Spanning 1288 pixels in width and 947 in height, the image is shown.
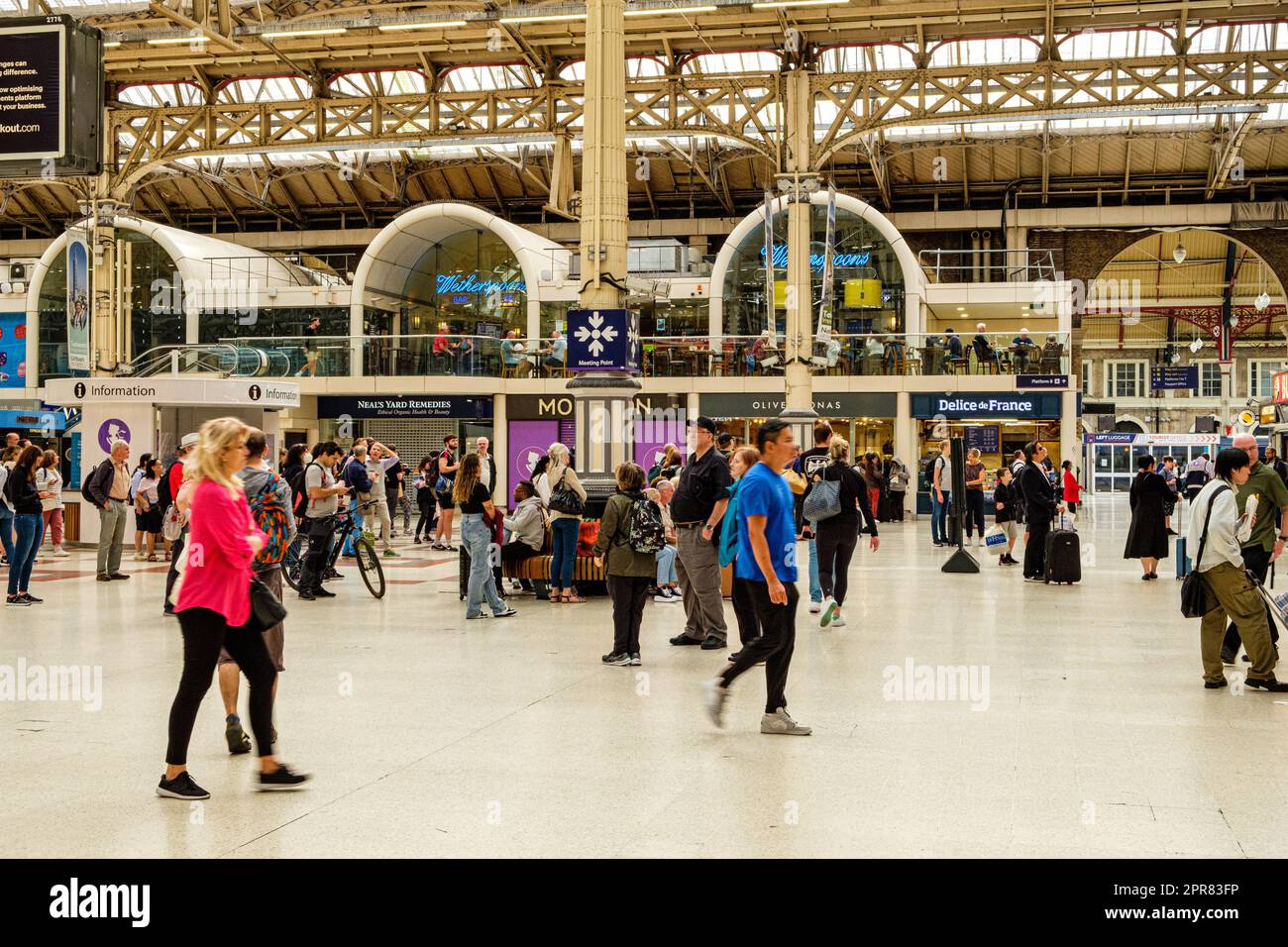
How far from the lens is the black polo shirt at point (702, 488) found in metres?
9.76

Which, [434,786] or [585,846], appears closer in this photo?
[585,846]

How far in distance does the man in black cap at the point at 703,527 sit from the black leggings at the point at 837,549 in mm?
1463

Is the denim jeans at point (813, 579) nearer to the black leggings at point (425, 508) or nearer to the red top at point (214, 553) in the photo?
the red top at point (214, 553)

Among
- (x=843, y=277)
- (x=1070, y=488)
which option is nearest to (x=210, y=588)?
(x=1070, y=488)

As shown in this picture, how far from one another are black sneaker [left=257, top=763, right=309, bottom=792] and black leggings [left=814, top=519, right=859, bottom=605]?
6233 millimetres

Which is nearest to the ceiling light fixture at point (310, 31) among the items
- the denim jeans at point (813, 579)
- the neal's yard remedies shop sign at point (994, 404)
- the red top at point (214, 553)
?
the denim jeans at point (813, 579)

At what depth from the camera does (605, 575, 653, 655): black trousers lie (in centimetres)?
934

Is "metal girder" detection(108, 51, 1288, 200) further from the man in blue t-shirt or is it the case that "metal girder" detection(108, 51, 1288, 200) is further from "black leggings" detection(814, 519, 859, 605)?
the man in blue t-shirt

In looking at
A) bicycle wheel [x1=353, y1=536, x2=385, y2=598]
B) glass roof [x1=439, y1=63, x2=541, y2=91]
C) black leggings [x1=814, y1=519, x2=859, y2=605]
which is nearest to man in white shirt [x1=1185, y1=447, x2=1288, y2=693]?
black leggings [x1=814, y1=519, x2=859, y2=605]

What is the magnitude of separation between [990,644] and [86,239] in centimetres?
2370

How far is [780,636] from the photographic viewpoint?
691 cm

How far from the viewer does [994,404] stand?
32.2 m
